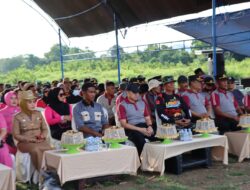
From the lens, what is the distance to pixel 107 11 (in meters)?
13.4

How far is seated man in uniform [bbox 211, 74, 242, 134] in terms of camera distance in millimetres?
7109

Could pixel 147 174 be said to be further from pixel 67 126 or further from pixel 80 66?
pixel 80 66

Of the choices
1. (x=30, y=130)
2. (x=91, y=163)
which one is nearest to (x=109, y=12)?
(x=30, y=130)

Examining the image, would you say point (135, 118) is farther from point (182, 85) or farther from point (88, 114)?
point (182, 85)

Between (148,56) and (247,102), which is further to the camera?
(148,56)

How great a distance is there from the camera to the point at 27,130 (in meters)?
5.44

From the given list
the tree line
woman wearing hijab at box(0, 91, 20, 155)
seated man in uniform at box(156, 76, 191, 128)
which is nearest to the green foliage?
the tree line

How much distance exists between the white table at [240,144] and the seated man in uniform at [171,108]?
2.36 feet

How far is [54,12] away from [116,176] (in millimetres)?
10421

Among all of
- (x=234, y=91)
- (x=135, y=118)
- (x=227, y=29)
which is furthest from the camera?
(x=227, y=29)

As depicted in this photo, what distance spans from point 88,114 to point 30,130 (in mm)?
825

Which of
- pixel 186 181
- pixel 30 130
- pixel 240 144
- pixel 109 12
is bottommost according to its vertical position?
pixel 186 181

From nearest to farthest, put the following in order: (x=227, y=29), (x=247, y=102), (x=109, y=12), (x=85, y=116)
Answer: (x=85, y=116), (x=247, y=102), (x=227, y=29), (x=109, y=12)

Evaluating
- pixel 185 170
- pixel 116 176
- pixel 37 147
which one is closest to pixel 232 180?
pixel 185 170
